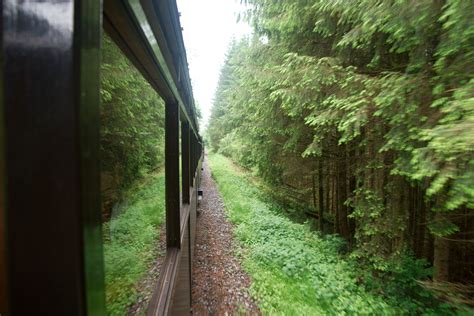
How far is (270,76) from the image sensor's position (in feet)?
16.6

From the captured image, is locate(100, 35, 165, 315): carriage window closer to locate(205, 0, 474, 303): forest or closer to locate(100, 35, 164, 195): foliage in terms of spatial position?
locate(100, 35, 164, 195): foliage

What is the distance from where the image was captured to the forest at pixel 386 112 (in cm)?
234

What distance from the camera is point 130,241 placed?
4.30ft

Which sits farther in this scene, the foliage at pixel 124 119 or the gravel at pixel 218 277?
the gravel at pixel 218 277

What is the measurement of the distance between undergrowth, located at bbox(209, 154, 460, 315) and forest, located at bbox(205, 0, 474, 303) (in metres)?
0.36

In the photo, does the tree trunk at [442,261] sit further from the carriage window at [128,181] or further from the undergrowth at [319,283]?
the carriage window at [128,181]

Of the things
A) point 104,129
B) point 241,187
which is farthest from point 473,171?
point 241,187

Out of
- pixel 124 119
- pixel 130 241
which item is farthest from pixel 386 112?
pixel 130 241

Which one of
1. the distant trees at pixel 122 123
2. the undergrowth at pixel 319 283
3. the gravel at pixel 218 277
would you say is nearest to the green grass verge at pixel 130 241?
the distant trees at pixel 122 123

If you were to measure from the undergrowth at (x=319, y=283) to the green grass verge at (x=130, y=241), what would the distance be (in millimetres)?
3381

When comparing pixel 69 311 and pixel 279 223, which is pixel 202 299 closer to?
pixel 279 223

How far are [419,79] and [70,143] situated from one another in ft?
12.1

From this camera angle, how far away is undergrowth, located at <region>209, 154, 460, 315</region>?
4066mm

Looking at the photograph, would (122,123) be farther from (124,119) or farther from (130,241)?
(130,241)
